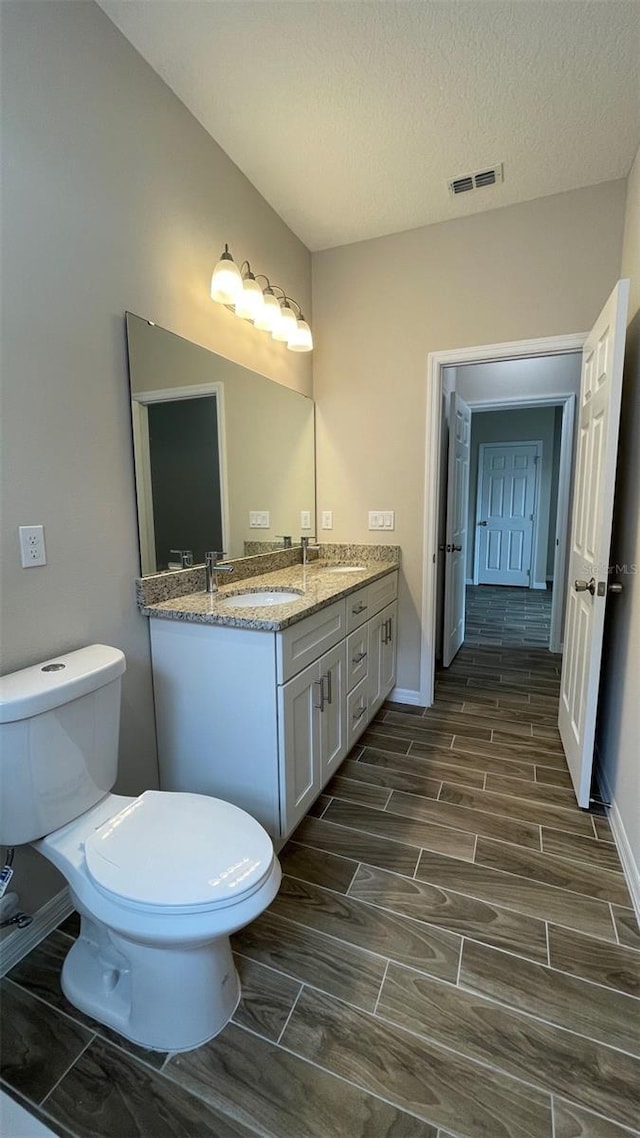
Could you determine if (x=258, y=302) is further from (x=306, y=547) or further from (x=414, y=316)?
(x=306, y=547)

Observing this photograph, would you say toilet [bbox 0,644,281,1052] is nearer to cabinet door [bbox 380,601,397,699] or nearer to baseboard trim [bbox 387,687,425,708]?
cabinet door [bbox 380,601,397,699]

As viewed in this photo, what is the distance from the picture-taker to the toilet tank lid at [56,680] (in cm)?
109

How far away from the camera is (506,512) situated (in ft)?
21.4

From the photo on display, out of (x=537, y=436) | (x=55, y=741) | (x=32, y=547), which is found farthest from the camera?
(x=537, y=436)

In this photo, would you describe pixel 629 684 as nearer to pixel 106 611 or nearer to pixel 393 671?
pixel 393 671

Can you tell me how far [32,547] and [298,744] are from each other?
1.01 metres

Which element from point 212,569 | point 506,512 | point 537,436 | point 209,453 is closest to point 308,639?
point 212,569

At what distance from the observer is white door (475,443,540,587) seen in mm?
6398

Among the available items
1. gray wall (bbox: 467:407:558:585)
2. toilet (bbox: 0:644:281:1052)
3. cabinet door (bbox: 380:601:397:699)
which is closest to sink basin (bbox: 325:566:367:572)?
cabinet door (bbox: 380:601:397:699)

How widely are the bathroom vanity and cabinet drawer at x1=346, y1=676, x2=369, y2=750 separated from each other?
0.10 meters

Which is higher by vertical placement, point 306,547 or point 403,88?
point 403,88

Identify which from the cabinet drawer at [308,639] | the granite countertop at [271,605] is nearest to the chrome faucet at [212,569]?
the granite countertop at [271,605]

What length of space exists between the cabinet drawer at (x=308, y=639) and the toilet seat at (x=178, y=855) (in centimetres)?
43

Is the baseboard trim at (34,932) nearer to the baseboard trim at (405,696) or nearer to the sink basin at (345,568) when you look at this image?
the sink basin at (345,568)
